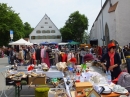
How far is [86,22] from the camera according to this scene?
212ft

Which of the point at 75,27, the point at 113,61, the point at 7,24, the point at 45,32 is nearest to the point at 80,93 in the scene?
the point at 113,61

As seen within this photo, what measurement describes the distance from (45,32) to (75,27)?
37.2 ft

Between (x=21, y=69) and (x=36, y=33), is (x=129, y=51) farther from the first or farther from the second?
(x=36, y=33)

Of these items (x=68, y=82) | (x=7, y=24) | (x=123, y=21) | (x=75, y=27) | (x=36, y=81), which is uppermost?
(x=75, y=27)

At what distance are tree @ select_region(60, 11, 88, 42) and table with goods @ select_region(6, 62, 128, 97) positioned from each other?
54.7 m

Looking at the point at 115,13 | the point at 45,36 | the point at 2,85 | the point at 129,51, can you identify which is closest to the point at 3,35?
the point at 115,13

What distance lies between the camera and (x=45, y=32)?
69000 millimetres

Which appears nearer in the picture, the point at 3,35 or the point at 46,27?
the point at 3,35

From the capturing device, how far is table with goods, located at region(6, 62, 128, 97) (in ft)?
13.1

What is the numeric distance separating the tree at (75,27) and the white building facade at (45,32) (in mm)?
4355

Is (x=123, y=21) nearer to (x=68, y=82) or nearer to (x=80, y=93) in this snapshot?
(x=68, y=82)

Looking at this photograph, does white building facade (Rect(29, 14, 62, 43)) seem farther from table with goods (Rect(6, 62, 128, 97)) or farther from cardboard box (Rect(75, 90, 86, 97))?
cardboard box (Rect(75, 90, 86, 97))

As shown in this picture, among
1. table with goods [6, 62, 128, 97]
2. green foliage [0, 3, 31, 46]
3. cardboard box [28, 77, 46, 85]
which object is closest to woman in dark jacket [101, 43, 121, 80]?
table with goods [6, 62, 128, 97]

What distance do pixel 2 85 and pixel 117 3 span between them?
24.3 m
